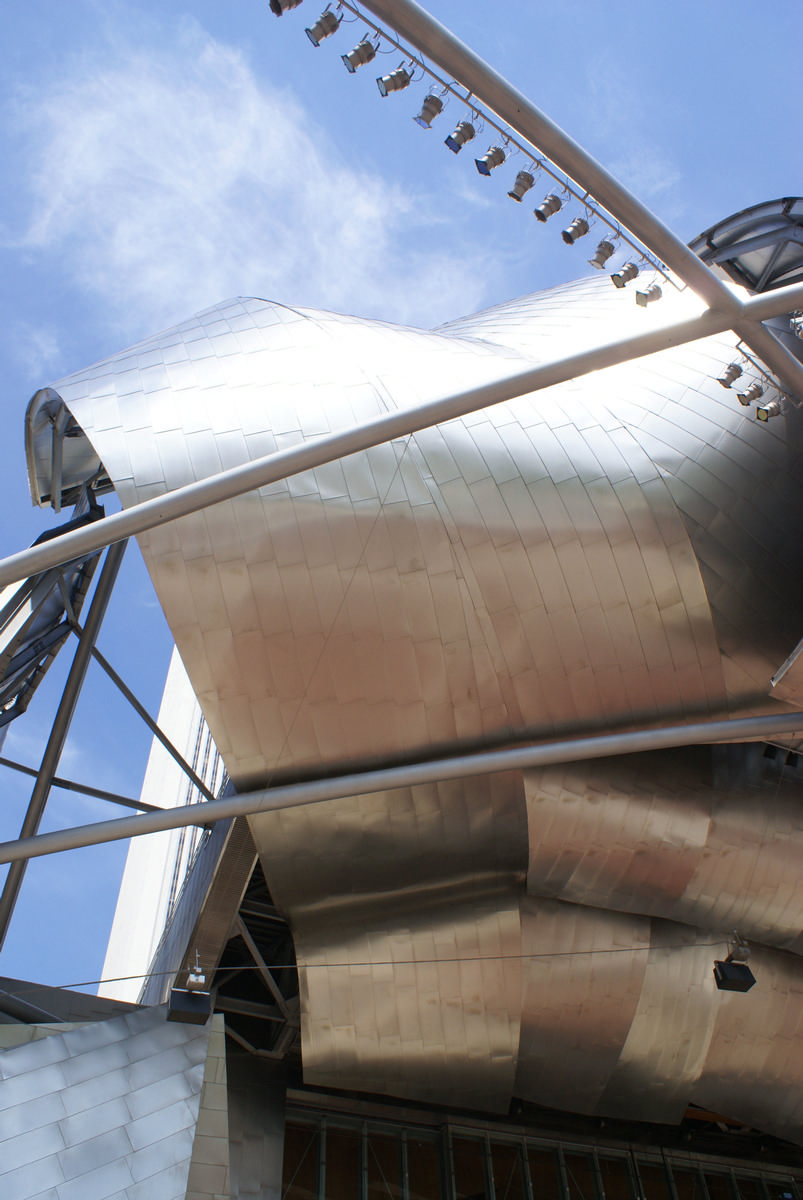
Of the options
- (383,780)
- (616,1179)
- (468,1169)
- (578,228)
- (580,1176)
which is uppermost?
(578,228)

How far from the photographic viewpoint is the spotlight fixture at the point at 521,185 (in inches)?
442

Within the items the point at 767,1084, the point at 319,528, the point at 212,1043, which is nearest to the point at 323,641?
the point at 319,528

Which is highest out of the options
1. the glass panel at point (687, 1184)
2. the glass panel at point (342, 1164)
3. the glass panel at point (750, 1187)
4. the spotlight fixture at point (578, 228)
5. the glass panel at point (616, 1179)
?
the spotlight fixture at point (578, 228)

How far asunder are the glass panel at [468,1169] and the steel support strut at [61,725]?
1191cm

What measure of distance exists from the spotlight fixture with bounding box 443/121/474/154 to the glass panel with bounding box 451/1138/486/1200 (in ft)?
72.2

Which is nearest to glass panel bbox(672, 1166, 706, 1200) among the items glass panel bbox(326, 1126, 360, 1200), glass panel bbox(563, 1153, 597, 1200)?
glass panel bbox(563, 1153, 597, 1200)

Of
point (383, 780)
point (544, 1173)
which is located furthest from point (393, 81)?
point (544, 1173)

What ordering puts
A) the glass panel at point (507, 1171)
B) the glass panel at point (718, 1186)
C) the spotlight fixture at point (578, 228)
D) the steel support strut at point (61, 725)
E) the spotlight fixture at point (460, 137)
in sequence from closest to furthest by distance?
the spotlight fixture at point (460, 137)
the spotlight fixture at point (578, 228)
the steel support strut at point (61, 725)
the glass panel at point (507, 1171)
the glass panel at point (718, 1186)

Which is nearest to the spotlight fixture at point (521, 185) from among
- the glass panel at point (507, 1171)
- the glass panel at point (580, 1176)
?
the glass panel at point (507, 1171)

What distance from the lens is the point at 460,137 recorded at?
10.4m

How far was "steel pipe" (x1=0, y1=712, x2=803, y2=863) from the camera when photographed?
14203mm

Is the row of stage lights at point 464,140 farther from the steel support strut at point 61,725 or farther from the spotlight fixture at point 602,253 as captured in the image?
the steel support strut at point 61,725

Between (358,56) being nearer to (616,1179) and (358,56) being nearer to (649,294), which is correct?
(649,294)

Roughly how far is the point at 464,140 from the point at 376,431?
3400 mm
